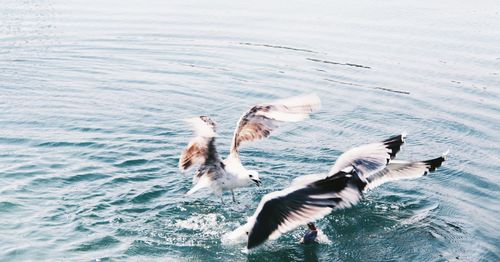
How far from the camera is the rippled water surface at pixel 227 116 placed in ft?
32.0

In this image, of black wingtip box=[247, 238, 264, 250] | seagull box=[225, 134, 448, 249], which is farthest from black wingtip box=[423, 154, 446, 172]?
black wingtip box=[247, 238, 264, 250]

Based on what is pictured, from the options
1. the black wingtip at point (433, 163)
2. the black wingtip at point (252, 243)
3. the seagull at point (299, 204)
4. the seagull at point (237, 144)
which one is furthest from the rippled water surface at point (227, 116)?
the seagull at point (299, 204)

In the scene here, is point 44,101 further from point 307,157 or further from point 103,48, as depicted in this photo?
point 307,157

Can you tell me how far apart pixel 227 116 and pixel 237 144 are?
13.2 feet

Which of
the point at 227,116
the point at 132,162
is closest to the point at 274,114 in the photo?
the point at 132,162

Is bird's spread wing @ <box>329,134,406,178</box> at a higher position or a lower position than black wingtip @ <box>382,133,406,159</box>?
lower

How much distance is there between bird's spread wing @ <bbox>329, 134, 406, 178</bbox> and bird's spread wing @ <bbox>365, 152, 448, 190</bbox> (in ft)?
1.55

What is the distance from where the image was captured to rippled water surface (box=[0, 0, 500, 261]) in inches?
384

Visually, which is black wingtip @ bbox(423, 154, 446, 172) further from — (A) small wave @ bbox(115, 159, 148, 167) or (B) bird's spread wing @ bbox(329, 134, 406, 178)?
(A) small wave @ bbox(115, 159, 148, 167)

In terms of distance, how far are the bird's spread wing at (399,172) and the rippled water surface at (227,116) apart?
0.54 meters

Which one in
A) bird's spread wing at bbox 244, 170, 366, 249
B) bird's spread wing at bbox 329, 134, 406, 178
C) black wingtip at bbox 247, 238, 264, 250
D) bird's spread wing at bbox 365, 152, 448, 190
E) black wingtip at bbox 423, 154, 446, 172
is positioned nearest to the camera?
bird's spread wing at bbox 244, 170, 366, 249

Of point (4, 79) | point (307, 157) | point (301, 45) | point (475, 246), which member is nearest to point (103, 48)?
point (4, 79)

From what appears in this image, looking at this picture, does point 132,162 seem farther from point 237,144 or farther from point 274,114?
point 274,114

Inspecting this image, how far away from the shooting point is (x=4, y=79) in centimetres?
1678
